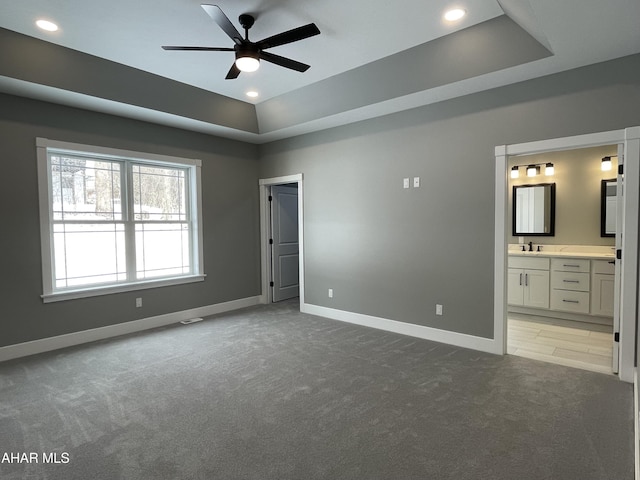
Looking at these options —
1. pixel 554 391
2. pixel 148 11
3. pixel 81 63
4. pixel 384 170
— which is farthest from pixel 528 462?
pixel 81 63

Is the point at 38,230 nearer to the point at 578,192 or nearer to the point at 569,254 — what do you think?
the point at 569,254

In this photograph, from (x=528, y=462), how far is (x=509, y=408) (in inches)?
23.7

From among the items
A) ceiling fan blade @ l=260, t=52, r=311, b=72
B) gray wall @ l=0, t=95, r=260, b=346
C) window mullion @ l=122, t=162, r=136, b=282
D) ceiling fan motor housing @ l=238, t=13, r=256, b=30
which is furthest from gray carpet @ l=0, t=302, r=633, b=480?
ceiling fan motor housing @ l=238, t=13, r=256, b=30

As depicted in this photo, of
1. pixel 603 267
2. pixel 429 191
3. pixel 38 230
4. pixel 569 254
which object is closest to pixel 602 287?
pixel 603 267

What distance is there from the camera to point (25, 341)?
3.77m

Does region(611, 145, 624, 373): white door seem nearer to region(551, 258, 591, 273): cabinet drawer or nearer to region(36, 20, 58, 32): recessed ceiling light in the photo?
region(551, 258, 591, 273): cabinet drawer

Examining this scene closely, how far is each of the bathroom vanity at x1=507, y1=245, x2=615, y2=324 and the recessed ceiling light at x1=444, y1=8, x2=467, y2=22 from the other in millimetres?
3239

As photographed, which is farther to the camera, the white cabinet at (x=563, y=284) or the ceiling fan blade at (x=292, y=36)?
the white cabinet at (x=563, y=284)

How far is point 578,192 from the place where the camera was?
4.92 meters

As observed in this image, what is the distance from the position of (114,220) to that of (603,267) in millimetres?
6053

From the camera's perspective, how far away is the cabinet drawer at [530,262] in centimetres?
482

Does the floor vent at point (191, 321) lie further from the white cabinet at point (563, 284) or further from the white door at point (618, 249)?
the white door at point (618, 249)

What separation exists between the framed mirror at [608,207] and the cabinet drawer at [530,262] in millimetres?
841

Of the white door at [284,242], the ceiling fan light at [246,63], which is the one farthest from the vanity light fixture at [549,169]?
the ceiling fan light at [246,63]
